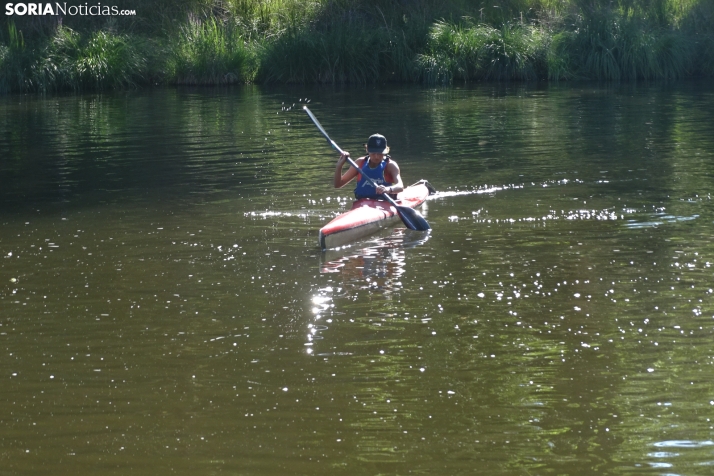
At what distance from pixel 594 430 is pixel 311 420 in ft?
4.86

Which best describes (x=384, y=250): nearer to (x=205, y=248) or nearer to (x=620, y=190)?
(x=205, y=248)

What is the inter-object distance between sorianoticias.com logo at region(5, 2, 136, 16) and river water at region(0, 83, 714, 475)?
47.8 feet

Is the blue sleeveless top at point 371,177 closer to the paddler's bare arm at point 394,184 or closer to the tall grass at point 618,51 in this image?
the paddler's bare arm at point 394,184

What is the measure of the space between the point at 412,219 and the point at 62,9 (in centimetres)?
2141

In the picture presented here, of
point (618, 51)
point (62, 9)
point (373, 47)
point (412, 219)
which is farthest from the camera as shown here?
point (62, 9)

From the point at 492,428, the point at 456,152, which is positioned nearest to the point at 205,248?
the point at 492,428

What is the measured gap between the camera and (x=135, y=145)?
1748 cm

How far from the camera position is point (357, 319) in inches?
293

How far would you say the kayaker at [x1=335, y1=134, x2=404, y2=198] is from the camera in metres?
11.1

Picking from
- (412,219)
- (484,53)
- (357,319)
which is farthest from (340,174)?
(484,53)

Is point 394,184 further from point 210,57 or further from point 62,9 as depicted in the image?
point 62,9

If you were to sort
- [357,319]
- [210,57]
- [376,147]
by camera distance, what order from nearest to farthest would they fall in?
[357,319], [376,147], [210,57]

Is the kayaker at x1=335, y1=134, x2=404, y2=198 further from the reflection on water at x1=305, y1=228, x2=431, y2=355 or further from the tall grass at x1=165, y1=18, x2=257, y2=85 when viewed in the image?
the tall grass at x1=165, y1=18, x2=257, y2=85

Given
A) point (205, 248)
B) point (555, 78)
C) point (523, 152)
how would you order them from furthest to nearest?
point (555, 78) → point (523, 152) → point (205, 248)
